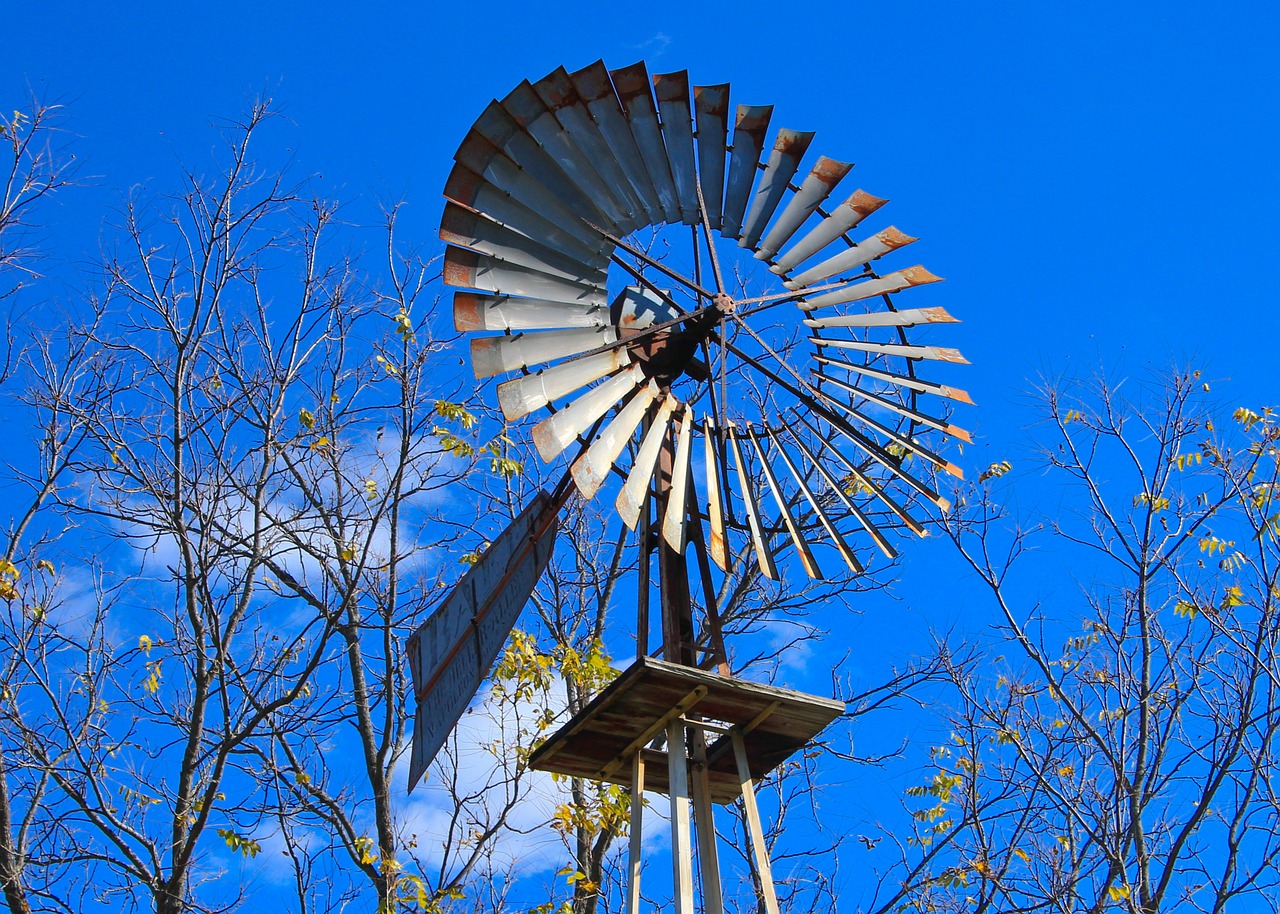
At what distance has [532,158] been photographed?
5.69m

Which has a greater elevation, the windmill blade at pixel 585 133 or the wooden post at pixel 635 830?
the windmill blade at pixel 585 133

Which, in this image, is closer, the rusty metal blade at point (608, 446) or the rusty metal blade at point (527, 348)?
the rusty metal blade at point (608, 446)

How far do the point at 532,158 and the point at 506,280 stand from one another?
0.62 m

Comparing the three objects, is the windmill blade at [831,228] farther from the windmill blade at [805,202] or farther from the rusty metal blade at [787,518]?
the rusty metal blade at [787,518]

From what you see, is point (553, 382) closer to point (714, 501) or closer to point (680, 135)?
point (714, 501)

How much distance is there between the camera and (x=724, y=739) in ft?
17.0

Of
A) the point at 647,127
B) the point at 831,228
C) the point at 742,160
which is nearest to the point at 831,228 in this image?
the point at 831,228

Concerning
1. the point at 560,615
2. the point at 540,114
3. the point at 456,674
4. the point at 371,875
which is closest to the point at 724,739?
the point at 456,674

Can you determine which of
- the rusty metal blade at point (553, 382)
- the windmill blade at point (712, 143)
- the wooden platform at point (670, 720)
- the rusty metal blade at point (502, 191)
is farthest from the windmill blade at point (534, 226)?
the wooden platform at point (670, 720)

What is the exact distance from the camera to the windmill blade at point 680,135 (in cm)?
596

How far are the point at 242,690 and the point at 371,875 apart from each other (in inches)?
58.0

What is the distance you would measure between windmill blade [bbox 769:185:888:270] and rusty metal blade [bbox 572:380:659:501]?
48.0 inches

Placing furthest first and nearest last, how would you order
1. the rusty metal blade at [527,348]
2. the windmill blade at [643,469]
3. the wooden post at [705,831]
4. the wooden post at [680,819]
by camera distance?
1. the rusty metal blade at [527,348]
2. the windmill blade at [643,469]
3. the wooden post at [705,831]
4. the wooden post at [680,819]

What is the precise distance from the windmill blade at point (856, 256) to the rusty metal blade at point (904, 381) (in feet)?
1.32
